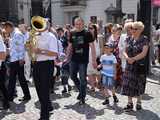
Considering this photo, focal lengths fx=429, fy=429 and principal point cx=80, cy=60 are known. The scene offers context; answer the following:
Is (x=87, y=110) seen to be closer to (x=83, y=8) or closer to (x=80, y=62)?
(x=80, y=62)

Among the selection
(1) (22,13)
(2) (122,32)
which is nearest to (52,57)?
(2) (122,32)

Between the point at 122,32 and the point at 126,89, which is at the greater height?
the point at 122,32

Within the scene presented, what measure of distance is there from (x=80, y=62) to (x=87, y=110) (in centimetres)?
101

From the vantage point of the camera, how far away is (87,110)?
8.31 metres

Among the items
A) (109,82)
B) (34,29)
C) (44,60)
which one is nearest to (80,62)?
(109,82)

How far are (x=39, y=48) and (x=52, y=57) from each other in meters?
0.26

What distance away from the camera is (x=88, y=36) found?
863 cm

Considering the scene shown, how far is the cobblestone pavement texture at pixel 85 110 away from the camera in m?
7.75

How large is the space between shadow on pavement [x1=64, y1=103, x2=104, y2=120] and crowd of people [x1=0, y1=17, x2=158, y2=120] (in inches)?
8.7

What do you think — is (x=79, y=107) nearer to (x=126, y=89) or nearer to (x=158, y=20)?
(x=126, y=89)

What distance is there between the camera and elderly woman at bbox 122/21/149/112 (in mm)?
7840

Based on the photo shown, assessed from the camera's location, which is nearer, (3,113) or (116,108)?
(3,113)

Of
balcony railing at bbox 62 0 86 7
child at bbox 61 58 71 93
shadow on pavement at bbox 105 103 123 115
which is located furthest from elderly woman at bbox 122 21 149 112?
balcony railing at bbox 62 0 86 7

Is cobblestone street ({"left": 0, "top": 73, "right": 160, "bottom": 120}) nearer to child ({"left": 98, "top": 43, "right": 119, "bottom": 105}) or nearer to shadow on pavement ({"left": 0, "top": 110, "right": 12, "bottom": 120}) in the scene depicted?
shadow on pavement ({"left": 0, "top": 110, "right": 12, "bottom": 120})
